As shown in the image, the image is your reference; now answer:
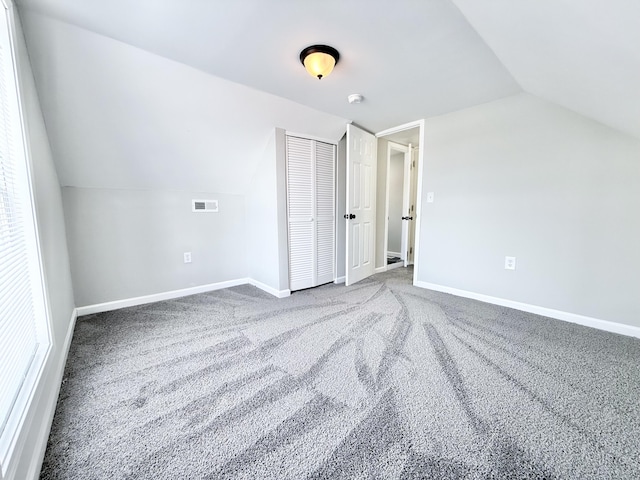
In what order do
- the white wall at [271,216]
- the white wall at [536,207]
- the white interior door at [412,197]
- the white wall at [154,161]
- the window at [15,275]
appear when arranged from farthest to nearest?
the white interior door at [412,197], the white wall at [271,216], the white wall at [536,207], the white wall at [154,161], the window at [15,275]

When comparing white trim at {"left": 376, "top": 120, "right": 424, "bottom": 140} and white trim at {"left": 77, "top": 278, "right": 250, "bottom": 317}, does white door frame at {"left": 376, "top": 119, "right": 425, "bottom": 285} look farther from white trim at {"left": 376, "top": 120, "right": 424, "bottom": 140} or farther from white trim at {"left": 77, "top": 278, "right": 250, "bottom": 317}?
white trim at {"left": 77, "top": 278, "right": 250, "bottom": 317}

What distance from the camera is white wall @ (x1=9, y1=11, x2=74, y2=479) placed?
3.27ft

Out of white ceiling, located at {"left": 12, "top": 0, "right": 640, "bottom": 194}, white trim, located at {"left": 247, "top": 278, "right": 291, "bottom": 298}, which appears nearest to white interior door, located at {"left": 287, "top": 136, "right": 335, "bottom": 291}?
white trim, located at {"left": 247, "top": 278, "right": 291, "bottom": 298}

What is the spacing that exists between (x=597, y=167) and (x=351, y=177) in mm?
2187

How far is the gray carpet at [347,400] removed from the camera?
104cm

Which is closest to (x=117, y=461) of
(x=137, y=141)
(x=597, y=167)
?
(x=137, y=141)

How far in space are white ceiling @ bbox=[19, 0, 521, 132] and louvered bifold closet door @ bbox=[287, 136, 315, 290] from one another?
679 mm

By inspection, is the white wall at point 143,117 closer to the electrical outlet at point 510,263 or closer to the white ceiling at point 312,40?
the white ceiling at point 312,40

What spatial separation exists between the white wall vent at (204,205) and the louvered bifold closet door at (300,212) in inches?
37.9

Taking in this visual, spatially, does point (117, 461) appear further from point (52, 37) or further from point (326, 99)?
point (326, 99)

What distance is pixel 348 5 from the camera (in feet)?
4.54

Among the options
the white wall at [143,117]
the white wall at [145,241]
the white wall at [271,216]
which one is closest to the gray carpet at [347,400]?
the white wall at [145,241]

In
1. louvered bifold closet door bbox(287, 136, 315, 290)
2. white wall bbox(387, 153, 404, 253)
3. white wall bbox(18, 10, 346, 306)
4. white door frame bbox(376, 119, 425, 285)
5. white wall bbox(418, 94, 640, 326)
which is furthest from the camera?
white wall bbox(387, 153, 404, 253)

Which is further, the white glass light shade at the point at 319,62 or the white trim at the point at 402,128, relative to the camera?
the white trim at the point at 402,128
